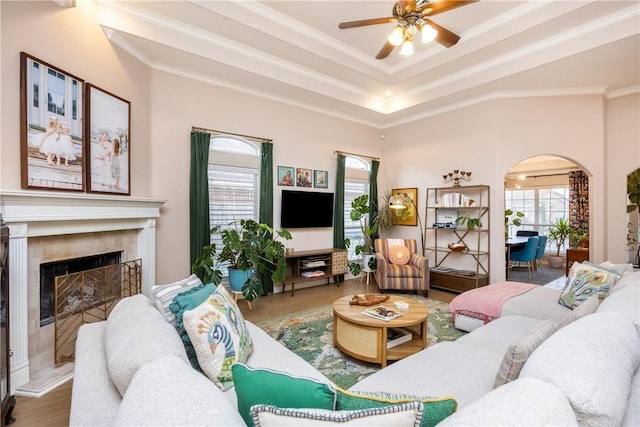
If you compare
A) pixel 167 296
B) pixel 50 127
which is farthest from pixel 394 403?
pixel 50 127

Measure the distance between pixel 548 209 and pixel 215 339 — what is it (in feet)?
31.5

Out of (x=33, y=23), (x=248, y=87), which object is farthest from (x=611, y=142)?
(x=33, y=23)

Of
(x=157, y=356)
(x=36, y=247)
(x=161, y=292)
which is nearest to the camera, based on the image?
(x=157, y=356)

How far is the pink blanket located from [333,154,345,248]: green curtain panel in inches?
102

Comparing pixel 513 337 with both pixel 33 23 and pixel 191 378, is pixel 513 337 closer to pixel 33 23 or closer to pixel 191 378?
pixel 191 378

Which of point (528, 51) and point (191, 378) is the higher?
point (528, 51)

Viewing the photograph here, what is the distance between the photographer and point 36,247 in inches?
94.4

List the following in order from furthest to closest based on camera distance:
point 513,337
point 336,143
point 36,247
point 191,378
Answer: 1. point 336,143
2. point 36,247
3. point 513,337
4. point 191,378

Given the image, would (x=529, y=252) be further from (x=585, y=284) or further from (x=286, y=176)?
(x=286, y=176)

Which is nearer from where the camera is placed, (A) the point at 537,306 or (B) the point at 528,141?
(A) the point at 537,306

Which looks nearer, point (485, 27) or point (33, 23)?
point (33, 23)

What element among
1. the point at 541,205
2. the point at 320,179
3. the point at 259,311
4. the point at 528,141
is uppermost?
the point at 528,141

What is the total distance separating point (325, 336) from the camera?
3.13 meters

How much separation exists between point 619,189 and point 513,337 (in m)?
3.87
